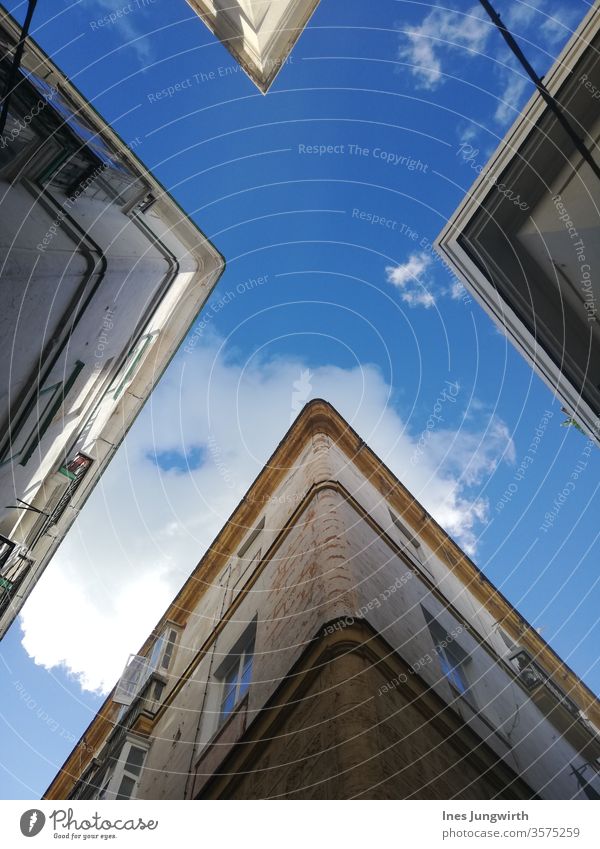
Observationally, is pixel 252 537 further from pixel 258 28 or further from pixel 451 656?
pixel 258 28

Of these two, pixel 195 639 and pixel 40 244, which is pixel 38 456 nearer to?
pixel 40 244

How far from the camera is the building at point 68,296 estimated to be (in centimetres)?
866

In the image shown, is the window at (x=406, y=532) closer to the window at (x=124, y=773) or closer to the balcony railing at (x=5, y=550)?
the window at (x=124, y=773)

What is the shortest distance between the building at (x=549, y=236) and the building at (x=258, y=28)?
5433 mm

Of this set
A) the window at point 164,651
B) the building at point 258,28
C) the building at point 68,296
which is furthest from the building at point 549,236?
the window at point 164,651

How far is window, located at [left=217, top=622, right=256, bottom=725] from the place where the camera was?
9562 millimetres

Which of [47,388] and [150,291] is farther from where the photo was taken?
[150,291]

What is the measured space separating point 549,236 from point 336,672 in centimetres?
780

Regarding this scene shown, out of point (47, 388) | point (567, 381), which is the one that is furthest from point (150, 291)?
point (567, 381)

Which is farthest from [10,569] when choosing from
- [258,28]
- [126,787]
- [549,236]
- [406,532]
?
[258,28]

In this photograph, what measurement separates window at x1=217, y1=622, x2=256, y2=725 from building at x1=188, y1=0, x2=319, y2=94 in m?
11.7

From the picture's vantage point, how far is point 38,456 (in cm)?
1184

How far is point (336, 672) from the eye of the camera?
6.52m
